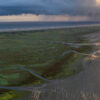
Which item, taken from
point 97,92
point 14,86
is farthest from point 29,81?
point 97,92

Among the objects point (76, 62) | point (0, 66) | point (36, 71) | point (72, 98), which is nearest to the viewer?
point (72, 98)

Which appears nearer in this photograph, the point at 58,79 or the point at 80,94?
the point at 80,94

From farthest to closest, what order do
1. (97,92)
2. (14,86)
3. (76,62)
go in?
(76,62)
(14,86)
(97,92)

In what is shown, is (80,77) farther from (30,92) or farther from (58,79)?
(30,92)

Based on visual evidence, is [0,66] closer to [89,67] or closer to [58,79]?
[58,79]

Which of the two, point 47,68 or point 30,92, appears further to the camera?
point 47,68

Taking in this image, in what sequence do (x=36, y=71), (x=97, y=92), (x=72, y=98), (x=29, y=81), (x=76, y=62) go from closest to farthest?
(x=72, y=98), (x=97, y=92), (x=29, y=81), (x=36, y=71), (x=76, y=62)

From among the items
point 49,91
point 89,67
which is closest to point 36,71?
point 49,91

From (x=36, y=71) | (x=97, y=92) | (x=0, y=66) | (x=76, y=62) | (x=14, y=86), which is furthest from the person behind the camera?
(x=76, y=62)
